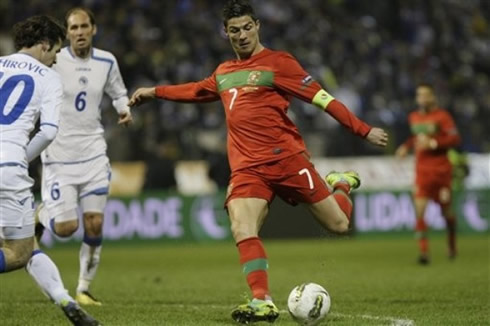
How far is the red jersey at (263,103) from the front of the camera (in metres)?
8.18

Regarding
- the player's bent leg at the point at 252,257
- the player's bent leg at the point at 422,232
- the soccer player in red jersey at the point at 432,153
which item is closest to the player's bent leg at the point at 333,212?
the player's bent leg at the point at 252,257

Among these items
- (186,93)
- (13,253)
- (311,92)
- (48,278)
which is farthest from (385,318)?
(13,253)

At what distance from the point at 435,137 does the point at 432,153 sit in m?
0.35

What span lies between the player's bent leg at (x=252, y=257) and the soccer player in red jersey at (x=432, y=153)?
7.75m

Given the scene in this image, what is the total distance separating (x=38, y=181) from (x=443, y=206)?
7.29m

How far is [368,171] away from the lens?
21.9 m

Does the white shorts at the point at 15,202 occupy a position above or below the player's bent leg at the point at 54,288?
above

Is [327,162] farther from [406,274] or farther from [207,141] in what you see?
[406,274]

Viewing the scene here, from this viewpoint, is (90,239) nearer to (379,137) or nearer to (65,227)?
(65,227)

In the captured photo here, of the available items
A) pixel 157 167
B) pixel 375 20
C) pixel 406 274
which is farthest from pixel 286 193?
pixel 375 20

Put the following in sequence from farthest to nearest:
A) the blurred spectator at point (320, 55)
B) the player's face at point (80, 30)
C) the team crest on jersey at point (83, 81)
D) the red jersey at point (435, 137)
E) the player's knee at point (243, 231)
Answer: the blurred spectator at point (320, 55) < the red jersey at point (435, 137) < the team crest on jersey at point (83, 81) < the player's face at point (80, 30) < the player's knee at point (243, 231)

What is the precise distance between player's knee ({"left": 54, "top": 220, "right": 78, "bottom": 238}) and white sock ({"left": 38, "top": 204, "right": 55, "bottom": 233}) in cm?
11

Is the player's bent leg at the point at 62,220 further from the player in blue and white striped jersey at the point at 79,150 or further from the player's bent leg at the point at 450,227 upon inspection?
the player's bent leg at the point at 450,227

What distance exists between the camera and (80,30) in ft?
33.3
